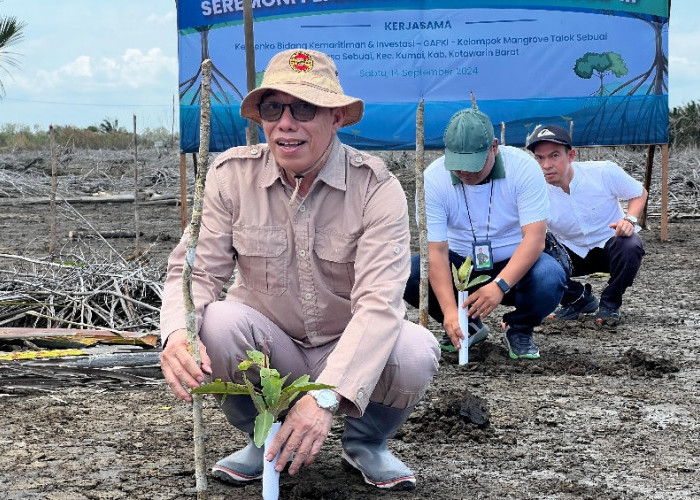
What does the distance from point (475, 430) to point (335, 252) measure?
3.37ft

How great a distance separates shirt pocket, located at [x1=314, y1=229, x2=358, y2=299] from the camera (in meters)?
2.63

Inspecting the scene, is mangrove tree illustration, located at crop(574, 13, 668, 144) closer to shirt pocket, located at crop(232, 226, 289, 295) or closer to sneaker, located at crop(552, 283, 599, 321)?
sneaker, located at crop(552, 283, 599, 321)

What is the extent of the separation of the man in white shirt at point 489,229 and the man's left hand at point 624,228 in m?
1.09

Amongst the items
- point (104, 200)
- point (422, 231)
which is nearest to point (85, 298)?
point (422, 231)

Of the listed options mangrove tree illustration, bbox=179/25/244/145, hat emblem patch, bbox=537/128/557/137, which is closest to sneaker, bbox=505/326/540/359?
hat emblem patch, bbox=537/128/557/137

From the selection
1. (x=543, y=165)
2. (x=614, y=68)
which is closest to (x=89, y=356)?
(x=543, y=165)

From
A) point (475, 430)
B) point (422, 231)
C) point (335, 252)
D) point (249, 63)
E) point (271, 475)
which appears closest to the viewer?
point (271, 475)

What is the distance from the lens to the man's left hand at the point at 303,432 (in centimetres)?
220

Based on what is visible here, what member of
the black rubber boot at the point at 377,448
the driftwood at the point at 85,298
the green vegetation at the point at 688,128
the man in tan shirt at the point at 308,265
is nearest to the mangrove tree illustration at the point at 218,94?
the driftwood at the point at 85,298

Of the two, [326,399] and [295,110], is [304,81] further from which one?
[326,399]

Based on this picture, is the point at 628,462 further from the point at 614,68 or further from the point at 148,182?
the point at 148,182

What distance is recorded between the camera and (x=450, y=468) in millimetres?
2918

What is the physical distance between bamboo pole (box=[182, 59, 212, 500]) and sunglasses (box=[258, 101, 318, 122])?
1.18 ft

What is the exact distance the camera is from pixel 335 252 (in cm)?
263
